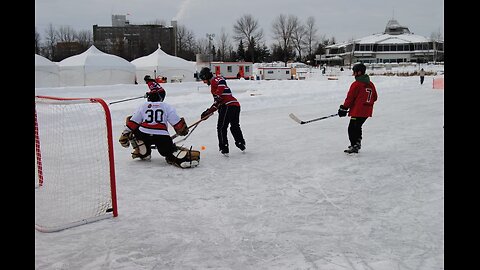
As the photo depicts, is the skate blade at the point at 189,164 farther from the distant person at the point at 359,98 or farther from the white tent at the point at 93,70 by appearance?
the white tent at the point at 93,70

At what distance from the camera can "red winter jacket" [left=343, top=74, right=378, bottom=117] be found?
7.14 m

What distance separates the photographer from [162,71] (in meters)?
36.1

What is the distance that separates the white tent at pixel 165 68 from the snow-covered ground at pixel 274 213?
91.7 feet

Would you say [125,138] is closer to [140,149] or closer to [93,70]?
[140,149]

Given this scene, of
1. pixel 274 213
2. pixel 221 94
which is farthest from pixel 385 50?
pixel 274 213

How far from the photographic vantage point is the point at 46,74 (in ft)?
95.9

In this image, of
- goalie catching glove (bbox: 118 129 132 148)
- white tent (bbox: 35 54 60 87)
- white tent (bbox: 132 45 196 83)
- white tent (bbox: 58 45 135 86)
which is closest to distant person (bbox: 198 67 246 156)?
goalie catching glove (bbox: 118 129 132 148)

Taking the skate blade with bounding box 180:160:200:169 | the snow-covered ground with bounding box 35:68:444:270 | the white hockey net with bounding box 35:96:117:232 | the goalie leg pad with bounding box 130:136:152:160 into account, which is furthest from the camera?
the goalie leg pad with bounding box 130:136:152:160

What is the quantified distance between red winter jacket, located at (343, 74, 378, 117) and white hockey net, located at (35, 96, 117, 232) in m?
3.68

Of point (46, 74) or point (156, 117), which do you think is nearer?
point (156, 117)

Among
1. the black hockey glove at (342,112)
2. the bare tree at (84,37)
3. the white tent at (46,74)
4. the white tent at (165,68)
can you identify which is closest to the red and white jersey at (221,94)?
the black hockey glove at (342,112)

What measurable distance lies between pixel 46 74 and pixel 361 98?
26.3 metres

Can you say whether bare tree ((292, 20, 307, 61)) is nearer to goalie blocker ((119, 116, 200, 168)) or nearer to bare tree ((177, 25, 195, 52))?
bare tree ((177, 25, 195, 52))
